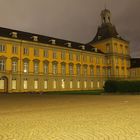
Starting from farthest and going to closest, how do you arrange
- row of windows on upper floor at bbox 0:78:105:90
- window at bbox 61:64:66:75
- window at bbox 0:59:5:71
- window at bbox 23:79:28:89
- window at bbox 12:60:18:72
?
window at bbox 61:64:66:75, window at bbox 23:79:28:89, window at bbox 12:60:18:72, row of windows on upper floor at bbox 0:78:105:90, window at bbox 0:59:5:71

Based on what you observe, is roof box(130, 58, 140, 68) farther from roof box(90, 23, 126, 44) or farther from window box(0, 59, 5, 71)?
window box(0, 59, 5, 71)

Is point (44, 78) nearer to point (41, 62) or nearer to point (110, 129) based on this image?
point (41, 62)

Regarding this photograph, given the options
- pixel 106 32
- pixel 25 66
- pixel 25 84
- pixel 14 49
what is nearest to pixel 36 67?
pixel 25 66

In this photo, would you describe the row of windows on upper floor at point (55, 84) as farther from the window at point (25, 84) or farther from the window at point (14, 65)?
the window at point (14, 65)

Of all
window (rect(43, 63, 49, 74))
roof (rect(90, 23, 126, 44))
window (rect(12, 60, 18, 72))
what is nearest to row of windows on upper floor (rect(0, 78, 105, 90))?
window (rect(12, 60, 18, 72))

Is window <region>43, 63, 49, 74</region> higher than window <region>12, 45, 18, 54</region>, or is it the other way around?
window <region>12, 45, 18, 54</region>

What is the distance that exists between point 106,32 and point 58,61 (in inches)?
968

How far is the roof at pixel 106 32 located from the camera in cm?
6825

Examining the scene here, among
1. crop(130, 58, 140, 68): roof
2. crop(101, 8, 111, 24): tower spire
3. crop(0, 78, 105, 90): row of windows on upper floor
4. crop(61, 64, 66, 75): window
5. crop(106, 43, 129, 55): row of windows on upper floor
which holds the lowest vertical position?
crop(0, 78, 105, 90): row of windows on upper floor

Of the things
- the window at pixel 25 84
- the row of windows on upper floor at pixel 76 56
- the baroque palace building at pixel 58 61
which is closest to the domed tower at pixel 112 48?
the baroque palace building at pixel 58 61

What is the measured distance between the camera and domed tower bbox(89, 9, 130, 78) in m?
64.4

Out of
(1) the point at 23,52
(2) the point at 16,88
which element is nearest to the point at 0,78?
(2) the point at 16,88

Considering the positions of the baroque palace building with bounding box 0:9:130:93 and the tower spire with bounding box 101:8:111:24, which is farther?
the tower spire with bounding box 101:8:111:24

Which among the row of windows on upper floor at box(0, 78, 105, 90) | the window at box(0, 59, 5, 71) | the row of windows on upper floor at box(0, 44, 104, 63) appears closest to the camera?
the window at box(0, 59, 5, 71)
